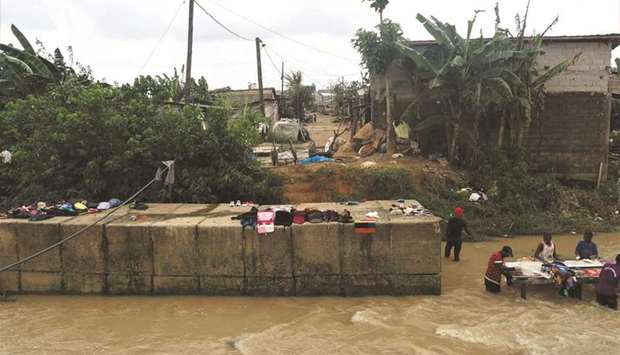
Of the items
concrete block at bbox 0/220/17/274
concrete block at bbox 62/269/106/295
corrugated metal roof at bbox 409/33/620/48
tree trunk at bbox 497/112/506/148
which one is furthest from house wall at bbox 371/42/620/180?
concrete block at bbox 0/220/17/274

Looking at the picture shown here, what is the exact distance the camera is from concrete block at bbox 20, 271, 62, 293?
30.1 feet

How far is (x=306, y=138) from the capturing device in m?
24.5

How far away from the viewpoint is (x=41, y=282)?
9203mm

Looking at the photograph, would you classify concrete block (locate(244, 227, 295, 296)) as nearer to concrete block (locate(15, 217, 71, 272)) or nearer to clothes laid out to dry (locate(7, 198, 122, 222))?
concrete block (locate(15, 217, 71, 272))

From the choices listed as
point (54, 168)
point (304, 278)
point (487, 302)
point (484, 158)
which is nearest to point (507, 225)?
point (484, 158)

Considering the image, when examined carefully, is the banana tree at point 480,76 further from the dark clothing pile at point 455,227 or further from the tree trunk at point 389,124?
the dark clothing pile at point 455,227

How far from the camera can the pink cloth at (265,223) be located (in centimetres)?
861

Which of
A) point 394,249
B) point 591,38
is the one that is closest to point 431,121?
point 591,38

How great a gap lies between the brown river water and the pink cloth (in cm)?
123

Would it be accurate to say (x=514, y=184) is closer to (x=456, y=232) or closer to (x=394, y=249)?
(x=456, y=232)

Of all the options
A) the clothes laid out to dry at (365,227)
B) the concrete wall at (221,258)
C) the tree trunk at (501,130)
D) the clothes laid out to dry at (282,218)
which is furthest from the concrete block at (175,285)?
the tree trunk at (501,130)

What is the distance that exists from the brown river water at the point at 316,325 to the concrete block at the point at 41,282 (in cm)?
17

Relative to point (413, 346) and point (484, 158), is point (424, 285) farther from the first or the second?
point (484, 158)

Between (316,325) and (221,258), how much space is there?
2.14 metres
